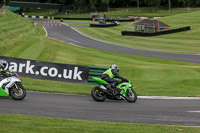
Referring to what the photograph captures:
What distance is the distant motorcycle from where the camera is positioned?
14305mm

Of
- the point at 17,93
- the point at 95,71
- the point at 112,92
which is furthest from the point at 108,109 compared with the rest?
the point at 95,71

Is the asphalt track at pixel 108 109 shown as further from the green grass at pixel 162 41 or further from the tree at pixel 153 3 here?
the tree at pixel 153 3

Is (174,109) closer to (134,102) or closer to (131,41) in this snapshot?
(134,102)

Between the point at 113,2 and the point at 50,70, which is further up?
the point at 113,2

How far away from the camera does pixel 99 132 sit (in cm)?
1021

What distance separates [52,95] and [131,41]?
138 ft

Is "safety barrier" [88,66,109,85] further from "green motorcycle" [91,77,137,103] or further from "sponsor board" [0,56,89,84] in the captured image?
"green motorcycle" [91,77,137,103]

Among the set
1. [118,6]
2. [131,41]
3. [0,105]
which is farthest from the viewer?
[118,6]

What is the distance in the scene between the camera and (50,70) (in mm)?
21125

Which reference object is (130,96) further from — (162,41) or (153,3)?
(153,3)

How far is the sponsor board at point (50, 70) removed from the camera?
20609 millimetres

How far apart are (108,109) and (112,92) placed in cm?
179

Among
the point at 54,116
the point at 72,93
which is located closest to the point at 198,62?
the point at 72,93

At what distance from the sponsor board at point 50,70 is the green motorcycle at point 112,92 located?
515 centimetres
